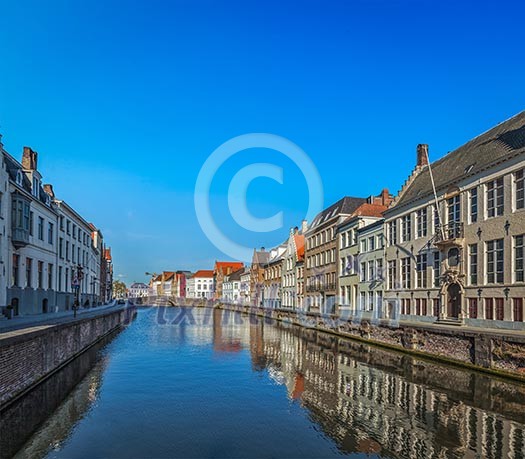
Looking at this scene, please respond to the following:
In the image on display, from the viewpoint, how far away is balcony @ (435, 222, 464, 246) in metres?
31.6

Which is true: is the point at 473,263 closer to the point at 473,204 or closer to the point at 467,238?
the point at 467,238

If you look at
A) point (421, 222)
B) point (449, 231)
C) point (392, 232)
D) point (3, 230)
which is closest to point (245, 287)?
point (392, 232)

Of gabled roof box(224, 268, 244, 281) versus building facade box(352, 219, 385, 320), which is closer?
building facade box(352, 219, 385, 320)

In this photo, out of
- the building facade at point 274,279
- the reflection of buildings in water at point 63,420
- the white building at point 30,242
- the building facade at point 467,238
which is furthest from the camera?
the building facade at point 274,279

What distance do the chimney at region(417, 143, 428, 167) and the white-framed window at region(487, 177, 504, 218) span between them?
1451 cm

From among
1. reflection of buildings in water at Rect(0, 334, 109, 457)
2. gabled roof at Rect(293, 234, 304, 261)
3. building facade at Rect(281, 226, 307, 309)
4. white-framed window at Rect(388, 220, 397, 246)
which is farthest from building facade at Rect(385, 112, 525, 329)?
gabled roof at Rect(293, 234, 304, 261)

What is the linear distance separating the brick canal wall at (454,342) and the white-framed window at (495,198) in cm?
699

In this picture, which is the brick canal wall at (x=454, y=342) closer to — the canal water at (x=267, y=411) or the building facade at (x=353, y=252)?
the canal water at (x=267, y=411)

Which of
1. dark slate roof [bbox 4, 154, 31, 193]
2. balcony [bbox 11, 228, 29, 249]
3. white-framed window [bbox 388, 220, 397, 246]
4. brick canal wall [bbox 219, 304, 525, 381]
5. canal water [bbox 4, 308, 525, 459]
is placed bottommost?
canal water [bbox 4, 308, 525, 459]

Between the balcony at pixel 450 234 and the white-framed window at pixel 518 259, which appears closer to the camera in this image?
the white-framed window at pixel 518 259

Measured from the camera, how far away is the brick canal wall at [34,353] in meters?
15.6

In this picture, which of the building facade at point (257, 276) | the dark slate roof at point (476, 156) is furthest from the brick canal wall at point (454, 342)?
the building facade at point (257, 276)

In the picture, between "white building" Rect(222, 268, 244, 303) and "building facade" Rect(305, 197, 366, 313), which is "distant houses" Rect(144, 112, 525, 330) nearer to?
"building facade" Rect(305, 197, 366, 313)

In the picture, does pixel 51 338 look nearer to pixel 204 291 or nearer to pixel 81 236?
pixel 81 236
